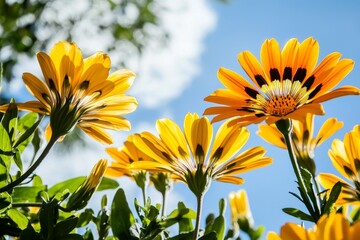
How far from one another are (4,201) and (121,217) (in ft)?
0.71

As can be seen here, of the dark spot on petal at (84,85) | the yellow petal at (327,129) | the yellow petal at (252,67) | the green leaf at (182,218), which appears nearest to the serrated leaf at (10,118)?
the dark spot on petal at (84,85)

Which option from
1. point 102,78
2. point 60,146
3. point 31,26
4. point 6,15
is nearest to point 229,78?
point 102,78

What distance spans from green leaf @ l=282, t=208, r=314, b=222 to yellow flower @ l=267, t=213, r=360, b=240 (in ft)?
0.97

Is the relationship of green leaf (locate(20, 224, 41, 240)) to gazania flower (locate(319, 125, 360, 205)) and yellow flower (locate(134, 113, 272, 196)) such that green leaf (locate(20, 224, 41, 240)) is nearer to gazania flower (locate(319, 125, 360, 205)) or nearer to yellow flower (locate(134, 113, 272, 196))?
yellow flower (locate(134, 113, 272, 196))

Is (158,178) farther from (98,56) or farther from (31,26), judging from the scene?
(31,26)

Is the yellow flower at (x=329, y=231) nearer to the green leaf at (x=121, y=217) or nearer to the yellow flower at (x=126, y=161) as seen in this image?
the green leaf at (x=121, y=217)

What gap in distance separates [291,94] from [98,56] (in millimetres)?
411

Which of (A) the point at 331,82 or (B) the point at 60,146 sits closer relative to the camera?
(A) the point at 331,82

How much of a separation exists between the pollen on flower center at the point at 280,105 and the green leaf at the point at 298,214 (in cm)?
18

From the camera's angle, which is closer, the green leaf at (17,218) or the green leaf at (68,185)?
the green leaf at (17,218)

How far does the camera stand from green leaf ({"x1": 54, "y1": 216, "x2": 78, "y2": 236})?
80cm

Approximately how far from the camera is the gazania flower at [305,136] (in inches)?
43.1

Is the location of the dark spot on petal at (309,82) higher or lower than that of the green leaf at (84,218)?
higher

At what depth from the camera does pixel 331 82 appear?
876mm
